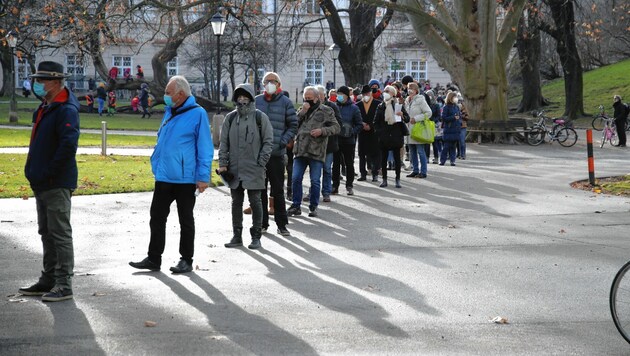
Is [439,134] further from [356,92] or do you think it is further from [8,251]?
[8,251]

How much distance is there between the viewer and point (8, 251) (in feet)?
34.7

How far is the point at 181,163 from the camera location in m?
9.38

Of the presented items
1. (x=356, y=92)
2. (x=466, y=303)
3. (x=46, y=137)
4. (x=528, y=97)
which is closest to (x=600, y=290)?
(x=466, y=303)

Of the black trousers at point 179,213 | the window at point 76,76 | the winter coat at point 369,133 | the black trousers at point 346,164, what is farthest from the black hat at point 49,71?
the window at point 76,76

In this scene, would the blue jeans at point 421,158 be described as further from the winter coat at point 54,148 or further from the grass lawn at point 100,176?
the winter coat at point 54,148

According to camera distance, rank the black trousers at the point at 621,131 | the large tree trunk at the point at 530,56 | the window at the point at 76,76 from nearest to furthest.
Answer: the black trousers at the point at 621,131 → the large tree trunk at the point at 530,56 → the window at the point at 76,76

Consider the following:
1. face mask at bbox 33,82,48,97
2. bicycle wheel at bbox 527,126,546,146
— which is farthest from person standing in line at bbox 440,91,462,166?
face mask at bbox 33,82,48,97

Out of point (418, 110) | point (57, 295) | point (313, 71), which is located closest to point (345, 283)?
point (57, 295)

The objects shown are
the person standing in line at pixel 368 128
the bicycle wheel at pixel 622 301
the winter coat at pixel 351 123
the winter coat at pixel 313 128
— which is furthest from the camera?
the person standing in line at pixel 368 128

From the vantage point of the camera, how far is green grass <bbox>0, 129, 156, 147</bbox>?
29.2 metres

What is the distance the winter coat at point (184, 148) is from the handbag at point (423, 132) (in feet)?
33.4

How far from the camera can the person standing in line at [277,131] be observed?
12.0m

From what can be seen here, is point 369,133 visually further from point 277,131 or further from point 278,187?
point 278,187

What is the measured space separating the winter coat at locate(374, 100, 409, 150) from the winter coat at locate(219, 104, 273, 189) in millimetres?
6795
